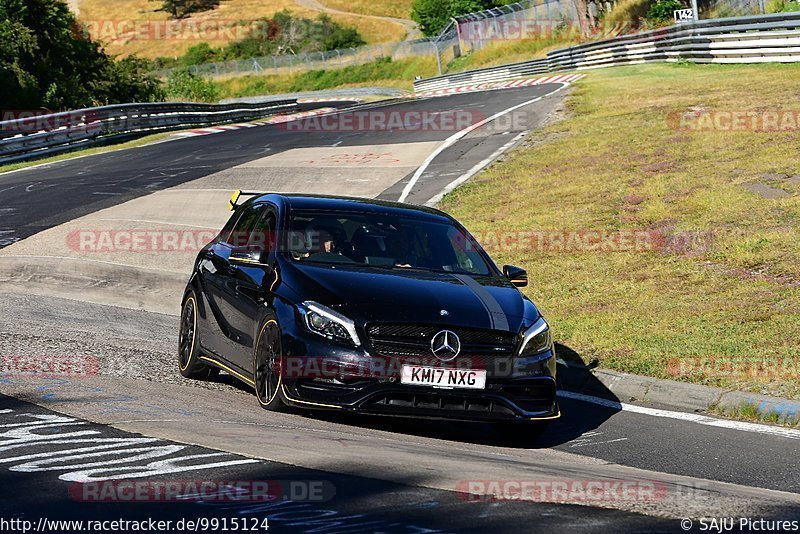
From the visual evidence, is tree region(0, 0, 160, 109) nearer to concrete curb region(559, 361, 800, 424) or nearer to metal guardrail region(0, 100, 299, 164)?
metal guardrail region(0, 100, 299, 164)

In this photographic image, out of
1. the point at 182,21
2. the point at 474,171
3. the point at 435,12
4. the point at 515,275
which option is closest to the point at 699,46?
the point at 474,171

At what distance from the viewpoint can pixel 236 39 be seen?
123 m

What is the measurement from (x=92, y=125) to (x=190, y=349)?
26.7 meters

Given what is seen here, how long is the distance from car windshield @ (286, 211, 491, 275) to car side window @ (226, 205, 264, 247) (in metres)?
0.70

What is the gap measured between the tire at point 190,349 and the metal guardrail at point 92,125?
73.7ft

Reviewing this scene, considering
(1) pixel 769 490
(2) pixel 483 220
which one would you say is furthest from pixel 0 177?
(1) pixel 769 490

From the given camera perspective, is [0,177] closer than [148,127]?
Yes

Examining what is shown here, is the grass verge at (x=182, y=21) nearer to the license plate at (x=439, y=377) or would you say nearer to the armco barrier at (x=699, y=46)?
the armco barrier at (x=699, y=46)

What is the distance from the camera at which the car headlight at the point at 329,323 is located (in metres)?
7.62

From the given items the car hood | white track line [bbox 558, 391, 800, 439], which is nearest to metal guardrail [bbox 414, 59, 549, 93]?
white track line [bbox 558, 391, 800, 439]

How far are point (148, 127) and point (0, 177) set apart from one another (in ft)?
39.0

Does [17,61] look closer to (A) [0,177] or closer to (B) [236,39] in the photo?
(A) [0,177]

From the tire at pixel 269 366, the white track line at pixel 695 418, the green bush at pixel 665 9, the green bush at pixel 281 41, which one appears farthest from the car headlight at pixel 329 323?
the green bush at pixel 281 41

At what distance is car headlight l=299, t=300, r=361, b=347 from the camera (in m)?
7.62
